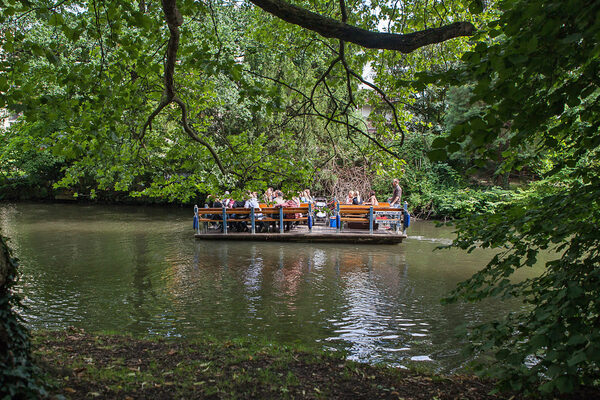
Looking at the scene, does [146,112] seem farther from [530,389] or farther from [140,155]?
[530,389]

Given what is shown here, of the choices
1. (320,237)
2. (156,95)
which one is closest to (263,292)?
(156,95)

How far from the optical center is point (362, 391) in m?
3.96

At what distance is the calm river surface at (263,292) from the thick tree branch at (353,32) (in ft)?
12.5

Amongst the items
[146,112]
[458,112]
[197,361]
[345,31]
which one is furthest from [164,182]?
[458,112]

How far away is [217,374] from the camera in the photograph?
4.24m

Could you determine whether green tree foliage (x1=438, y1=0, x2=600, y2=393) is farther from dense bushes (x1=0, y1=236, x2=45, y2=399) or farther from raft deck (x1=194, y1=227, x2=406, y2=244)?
raft deck (x1=194, y1=227, x2=406, y2=244)

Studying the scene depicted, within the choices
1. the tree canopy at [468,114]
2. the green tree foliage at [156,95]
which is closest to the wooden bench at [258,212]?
the green tree foliage at [156,95]

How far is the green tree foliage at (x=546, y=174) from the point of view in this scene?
2.14 metres

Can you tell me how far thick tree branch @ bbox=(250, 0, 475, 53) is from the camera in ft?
12.9

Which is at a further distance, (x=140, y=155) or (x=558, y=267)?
(x=140, y=155)

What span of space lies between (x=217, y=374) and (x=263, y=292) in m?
4.70

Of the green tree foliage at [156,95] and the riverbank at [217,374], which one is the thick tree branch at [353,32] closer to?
the green tree foliage at [156,95]

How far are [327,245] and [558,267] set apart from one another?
12102 millimetres

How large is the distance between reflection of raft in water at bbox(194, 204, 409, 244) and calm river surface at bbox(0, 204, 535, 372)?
0.54 m
